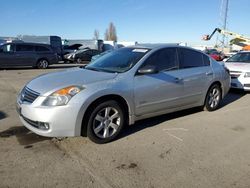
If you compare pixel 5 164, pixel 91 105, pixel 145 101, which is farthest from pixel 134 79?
pixel 5 164

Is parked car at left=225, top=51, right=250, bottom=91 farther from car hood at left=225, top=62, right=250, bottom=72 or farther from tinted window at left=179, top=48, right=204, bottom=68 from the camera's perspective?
tinted window at left=179, top=48, right=204, bottom=68

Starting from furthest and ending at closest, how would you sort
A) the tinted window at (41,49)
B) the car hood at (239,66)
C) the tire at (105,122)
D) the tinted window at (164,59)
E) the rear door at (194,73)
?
the tinted window at (41,49), the car hood at (239,66), the rear door at (194,73), the tinted window at (164,59), the tire at (105,122)

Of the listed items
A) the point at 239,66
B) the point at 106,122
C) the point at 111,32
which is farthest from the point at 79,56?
the point at 111,32

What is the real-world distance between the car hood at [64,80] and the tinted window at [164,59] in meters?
0.90

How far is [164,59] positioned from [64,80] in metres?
2.03

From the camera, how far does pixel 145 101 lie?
4840 mm

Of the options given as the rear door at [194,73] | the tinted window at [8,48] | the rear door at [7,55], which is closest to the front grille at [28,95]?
the rear door at [194,73]

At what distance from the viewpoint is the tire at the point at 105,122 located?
4.25 m

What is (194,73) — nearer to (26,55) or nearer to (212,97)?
(212,97)

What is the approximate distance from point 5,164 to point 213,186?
8.68ft

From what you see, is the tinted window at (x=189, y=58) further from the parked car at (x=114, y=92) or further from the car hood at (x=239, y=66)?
the car hood at (x=239, y=66)

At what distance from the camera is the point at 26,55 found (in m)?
17.0

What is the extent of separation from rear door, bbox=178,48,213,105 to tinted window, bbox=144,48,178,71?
192 millimetres

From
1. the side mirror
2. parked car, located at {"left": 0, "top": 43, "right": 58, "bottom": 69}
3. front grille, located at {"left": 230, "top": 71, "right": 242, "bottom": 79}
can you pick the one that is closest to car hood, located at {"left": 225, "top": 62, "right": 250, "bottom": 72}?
front grille, located at {"left": 230, "top": 71, "right": 242, "bottom": 79}
